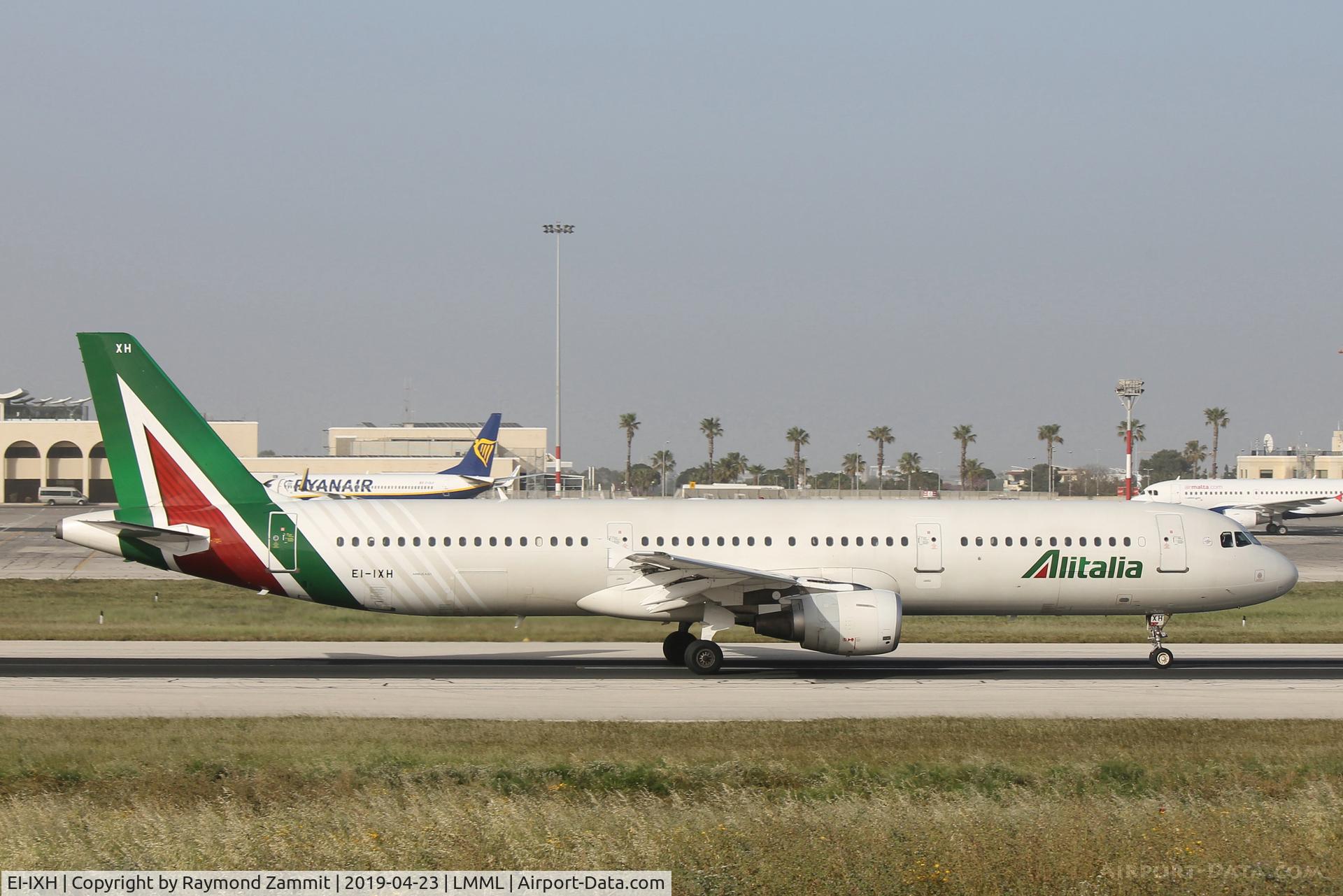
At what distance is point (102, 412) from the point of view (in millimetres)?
27047

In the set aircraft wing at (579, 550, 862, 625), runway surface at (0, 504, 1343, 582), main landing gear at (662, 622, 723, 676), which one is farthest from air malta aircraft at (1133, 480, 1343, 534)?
main landing gear at (662, 622, 723, 676)

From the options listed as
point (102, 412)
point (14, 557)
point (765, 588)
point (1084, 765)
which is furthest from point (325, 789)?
point (14, 557)

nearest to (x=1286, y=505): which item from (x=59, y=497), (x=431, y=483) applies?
(x=431, y=483)

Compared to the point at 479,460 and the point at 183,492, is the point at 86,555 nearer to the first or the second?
the point at 479,460

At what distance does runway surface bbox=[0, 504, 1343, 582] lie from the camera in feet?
171

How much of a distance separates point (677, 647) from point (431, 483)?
239 ft

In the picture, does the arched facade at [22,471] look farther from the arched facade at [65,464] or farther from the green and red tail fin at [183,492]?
the green and red tail fin at [183,492]

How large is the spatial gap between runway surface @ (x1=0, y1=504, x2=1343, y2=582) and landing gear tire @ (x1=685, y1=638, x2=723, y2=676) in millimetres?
15493

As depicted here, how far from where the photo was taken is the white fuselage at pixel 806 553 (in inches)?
1058

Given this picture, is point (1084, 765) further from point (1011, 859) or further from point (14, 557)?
point (14, 557)

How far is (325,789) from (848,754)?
22.2 ft

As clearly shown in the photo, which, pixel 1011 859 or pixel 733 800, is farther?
pixel 733 800

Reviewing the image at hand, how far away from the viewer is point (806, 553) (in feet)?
89.5

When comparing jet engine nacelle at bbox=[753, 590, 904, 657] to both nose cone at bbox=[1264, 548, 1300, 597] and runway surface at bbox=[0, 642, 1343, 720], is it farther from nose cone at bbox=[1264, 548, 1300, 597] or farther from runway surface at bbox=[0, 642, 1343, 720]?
nose cone at bbox=[1264, 548, 1300, 597]
